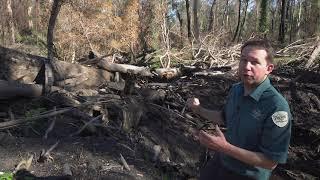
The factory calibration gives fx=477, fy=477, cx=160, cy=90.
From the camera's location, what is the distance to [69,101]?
25.1 feet

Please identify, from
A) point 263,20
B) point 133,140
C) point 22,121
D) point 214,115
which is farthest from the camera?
point 263,20

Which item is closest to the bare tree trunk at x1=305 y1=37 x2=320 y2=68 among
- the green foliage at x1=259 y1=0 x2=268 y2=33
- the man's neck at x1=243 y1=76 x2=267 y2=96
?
the man's neck at x1=243 y1=76 x2=267 y2=96

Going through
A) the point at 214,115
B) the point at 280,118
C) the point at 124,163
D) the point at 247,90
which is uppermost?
the point at 247,90

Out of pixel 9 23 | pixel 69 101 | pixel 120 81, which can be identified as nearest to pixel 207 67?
pixel 120 81

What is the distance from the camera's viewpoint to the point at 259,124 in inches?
120

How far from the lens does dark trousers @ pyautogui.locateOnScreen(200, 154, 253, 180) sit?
3.35 metres

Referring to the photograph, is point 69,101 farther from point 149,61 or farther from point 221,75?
point 149,61

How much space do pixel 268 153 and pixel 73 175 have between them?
120 inches

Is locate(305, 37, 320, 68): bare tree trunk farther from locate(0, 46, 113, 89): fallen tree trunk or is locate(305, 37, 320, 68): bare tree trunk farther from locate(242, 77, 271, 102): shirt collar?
locate(242, 77, 271, 102): shirt collar

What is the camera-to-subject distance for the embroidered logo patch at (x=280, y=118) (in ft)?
9.55

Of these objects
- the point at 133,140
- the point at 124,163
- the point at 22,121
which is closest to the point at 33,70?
the point at 22,121

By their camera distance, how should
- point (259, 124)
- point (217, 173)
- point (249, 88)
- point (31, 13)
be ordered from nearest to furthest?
point (259, 124) < point (249, 88) < point (217, 173) < point (31, 13)

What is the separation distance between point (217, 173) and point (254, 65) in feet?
3.11

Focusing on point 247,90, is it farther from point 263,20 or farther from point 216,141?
point 263,20
